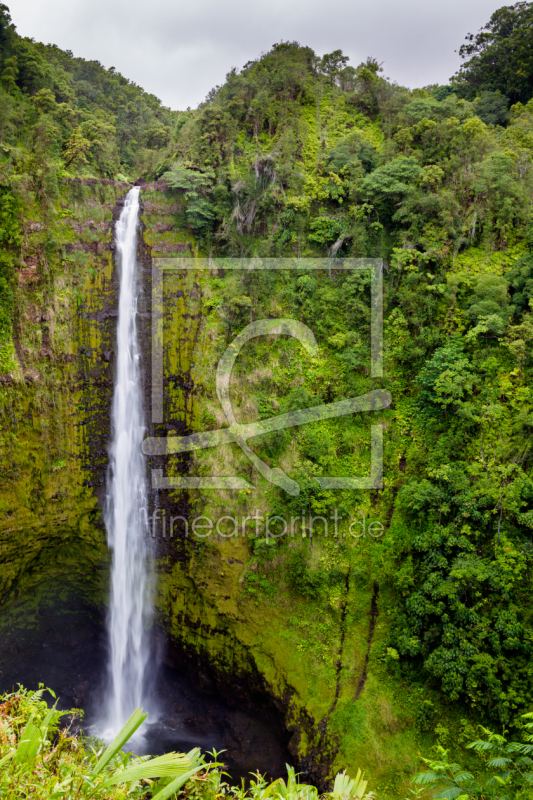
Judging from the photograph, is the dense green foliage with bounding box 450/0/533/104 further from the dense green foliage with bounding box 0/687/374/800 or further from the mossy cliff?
the dense green foliage with bounding box 0/687/374/800

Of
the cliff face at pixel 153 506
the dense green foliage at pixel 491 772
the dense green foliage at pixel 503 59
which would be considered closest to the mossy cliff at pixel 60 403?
the cliff face at pixel 153 506

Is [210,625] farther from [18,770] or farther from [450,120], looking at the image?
[450,120]

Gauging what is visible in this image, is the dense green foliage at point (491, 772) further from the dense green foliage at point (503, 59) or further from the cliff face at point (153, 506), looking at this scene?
the dense green foliage at point (503, 59)

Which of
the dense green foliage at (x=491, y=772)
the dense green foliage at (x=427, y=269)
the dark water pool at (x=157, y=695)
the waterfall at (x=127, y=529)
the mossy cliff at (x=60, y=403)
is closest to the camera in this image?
the dense green foliage at (x=491, y=772)

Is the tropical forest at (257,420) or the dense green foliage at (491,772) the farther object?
the tropical forest at (257,420)

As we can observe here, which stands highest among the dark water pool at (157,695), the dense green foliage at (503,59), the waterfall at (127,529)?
the dense green foliage at (503,59)

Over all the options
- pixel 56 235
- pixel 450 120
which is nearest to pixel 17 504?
pixel 56 235

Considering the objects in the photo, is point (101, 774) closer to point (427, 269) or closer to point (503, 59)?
point (427, 269)

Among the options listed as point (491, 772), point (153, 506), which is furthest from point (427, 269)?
point (491, 772)

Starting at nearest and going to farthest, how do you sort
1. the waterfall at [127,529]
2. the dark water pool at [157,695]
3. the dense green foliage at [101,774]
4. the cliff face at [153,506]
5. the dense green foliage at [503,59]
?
the dense green foliage at [101,774] → the cliff face at [153,506] → the dark water pool at [157,695] → the waterfall at [127,529] → the dense green foliage at [503,59]
